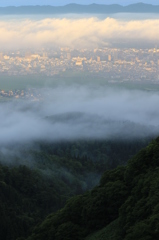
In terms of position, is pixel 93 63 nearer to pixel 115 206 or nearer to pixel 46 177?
pixel 46 177

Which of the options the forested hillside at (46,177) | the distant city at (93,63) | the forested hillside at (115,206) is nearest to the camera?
the forested hillside at (115,206)

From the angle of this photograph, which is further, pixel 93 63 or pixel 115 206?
pixel 93 63

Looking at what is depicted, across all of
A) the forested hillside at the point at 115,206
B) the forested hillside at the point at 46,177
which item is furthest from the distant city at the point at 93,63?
the forested hillside at the point at 115,206

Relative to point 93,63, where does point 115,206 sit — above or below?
below

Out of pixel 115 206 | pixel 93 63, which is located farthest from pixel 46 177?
pixel 93 63

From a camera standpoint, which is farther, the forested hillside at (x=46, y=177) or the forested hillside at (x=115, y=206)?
the forested hillside at (x=46, y=177)

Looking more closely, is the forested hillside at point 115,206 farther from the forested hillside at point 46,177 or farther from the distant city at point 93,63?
the distant city at point 93,63

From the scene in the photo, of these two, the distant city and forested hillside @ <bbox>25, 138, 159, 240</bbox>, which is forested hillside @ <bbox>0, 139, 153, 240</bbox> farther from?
the distant city
